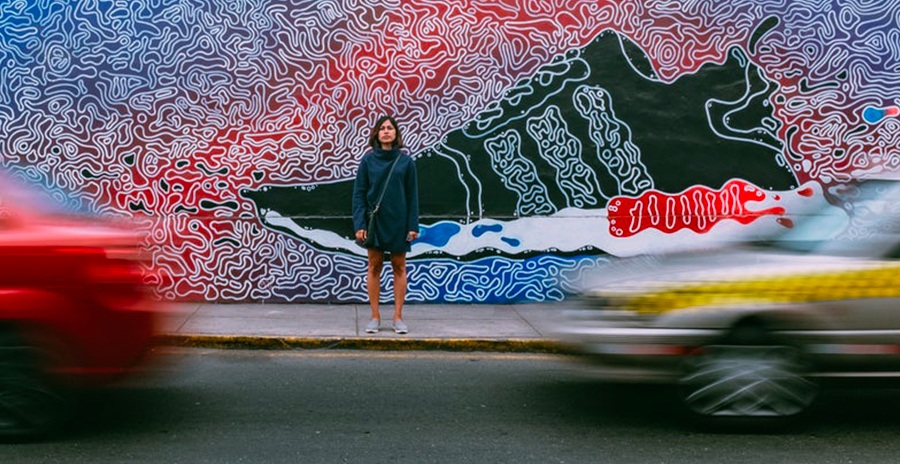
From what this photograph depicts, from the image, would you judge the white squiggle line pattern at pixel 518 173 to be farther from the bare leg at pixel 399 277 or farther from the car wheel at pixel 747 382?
the car wheel at pixel 747 382

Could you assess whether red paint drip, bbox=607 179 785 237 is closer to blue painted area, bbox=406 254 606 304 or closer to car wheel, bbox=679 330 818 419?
blue painted area, bbox=406 254 606 304

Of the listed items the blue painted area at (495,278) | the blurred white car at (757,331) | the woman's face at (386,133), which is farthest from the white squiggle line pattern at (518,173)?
the blurred white car at (757,331)

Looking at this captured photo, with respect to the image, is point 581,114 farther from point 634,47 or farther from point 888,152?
point 888,152

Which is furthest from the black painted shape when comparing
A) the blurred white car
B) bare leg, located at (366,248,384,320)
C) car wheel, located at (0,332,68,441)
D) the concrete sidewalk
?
car wheel, located at (0,332,68,441)

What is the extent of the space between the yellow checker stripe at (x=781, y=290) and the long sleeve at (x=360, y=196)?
11.4ft

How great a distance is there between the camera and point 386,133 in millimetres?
8438

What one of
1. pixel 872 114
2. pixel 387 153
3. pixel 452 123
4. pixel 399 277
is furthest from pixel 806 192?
pixel 387 153

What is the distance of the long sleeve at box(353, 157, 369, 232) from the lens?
852 cm

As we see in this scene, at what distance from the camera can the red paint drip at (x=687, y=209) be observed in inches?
409

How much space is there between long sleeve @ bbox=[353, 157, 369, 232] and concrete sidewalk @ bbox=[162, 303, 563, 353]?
0.97m

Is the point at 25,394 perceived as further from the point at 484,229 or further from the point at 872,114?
the point at 872,114

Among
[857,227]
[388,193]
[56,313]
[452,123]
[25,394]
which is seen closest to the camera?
[56,313]

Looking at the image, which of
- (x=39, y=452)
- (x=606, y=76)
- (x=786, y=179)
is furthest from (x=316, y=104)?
(x=39, y=452)

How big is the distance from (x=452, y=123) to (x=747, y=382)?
537 centimetres
